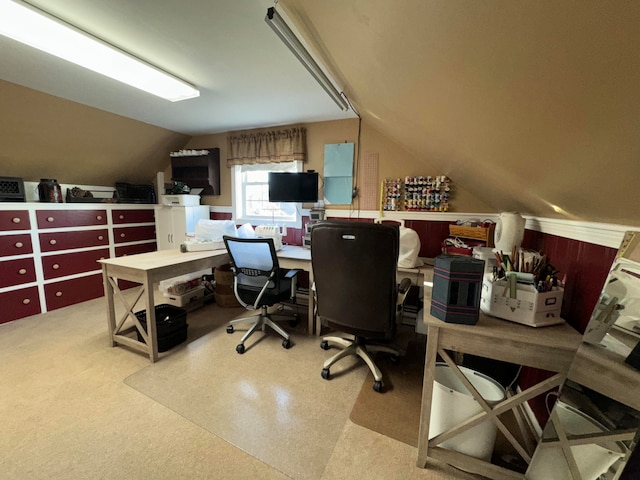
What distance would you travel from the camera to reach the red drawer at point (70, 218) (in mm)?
3021

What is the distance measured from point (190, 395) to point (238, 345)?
0.57 meters

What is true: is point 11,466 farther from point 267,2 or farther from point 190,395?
point 267,2

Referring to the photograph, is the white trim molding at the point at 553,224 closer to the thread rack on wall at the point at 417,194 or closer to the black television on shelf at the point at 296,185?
the thread rack on wall at the point at 417,194

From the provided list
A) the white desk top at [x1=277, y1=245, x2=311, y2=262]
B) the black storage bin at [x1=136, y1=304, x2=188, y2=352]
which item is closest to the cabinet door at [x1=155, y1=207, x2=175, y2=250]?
the black storage bin at [x1=136, y1=304, x2=188, y2=352]

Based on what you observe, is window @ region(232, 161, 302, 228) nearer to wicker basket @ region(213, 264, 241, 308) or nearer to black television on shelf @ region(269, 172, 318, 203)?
black television on shelf @ region(269, 172, 318, 203)

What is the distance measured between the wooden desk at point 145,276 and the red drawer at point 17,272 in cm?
139

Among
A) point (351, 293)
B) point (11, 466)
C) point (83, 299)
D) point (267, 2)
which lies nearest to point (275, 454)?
point (351, 293)

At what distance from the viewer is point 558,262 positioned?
1490mm

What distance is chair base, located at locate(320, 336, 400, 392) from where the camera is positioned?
1932 millimetres

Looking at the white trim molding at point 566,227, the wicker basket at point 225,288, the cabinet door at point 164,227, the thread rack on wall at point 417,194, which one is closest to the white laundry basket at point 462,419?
the white trim molding at point 566,227

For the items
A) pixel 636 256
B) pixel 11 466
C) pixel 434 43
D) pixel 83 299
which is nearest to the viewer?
pixel 434 43

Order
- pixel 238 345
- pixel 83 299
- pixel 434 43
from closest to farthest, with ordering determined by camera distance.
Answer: pixel 434 43 → pixel 238 345 → pixel 83 299

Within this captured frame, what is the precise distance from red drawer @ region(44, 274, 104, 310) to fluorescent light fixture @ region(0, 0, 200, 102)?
8.71 feet

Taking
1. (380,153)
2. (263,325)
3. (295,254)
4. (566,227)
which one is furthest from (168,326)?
(566,227)
